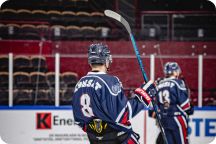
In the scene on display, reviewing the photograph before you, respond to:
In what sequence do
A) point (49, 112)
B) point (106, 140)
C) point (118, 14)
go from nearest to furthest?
point (106, 140)
point (118, 14)
point (49, 112)

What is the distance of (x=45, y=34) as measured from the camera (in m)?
2.88

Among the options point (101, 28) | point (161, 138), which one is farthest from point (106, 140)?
point (101, 28)

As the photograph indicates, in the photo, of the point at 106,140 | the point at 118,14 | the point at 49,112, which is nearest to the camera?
the point at 106,140

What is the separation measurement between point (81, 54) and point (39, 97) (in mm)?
412

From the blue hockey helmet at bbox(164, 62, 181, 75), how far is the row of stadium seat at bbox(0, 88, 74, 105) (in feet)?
2.17

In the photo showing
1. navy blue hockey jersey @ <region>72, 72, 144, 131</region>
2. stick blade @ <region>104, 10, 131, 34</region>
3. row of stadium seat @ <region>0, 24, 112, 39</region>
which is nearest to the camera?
navy blue hockey jersey @ <region>72, 72, 144, 131</region>

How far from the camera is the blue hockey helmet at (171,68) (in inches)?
114

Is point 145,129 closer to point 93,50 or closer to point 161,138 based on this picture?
point 161,138

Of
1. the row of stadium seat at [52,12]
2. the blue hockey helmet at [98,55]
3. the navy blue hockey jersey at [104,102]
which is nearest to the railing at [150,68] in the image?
the row of stadium seat at [52,12]

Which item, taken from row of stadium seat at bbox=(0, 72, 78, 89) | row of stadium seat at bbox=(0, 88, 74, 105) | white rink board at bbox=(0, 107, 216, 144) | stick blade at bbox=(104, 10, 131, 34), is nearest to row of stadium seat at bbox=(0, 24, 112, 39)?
stick blade at bbox=(104, 10, 131, 34)

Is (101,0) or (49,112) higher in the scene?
(101,0)

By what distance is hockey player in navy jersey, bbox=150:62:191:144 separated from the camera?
9.58ft

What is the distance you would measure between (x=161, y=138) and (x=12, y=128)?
100 cm

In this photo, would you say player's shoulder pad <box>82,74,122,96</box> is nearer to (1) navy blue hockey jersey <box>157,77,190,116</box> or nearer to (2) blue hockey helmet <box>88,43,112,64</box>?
(2) blue hockey helmet <box>88,43,112,64</box>
